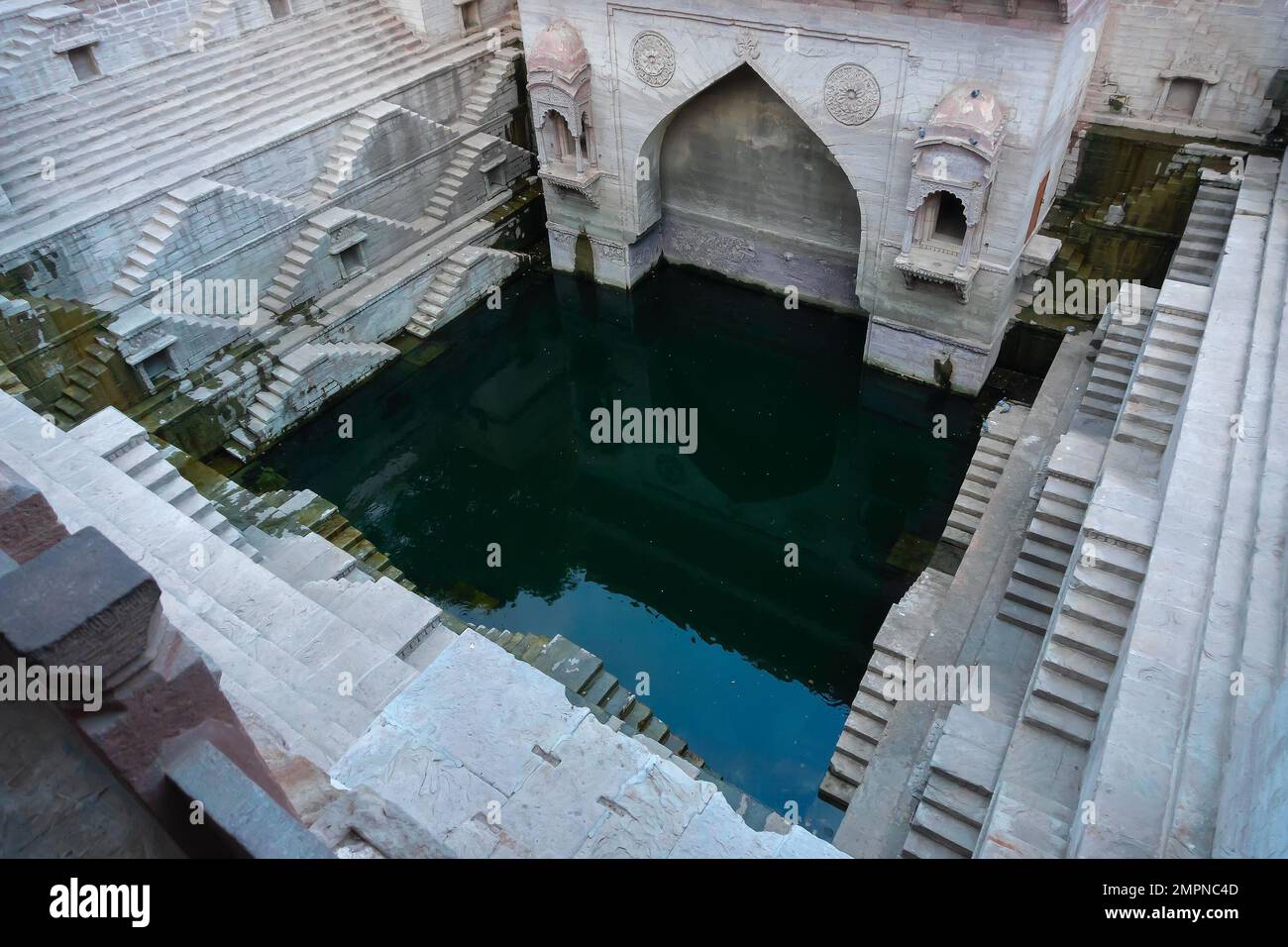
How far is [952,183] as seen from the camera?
10.0 meters

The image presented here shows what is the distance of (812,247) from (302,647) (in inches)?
402

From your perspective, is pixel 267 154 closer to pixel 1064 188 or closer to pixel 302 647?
pixel 302 647

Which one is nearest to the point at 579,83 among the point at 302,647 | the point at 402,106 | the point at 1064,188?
the point at 402,106

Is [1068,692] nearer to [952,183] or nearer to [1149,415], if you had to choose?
[1149,415]

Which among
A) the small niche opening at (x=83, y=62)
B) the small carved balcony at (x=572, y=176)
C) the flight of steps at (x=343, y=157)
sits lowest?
the small carved balcony at (x=572, y=176)

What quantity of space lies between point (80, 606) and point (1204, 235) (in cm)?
1269

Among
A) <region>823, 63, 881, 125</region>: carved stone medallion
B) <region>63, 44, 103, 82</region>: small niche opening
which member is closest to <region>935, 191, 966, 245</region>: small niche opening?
<region>823, 63, 881, 125</region>: carved stone medallion

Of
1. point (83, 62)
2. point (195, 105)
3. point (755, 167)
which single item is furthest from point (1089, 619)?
point (83, 62)

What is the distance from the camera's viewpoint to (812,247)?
1361 cm

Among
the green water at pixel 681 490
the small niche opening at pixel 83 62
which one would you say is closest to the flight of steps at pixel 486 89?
the green water at pixel 681 490

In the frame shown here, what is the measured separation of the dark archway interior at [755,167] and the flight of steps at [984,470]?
3788 mm

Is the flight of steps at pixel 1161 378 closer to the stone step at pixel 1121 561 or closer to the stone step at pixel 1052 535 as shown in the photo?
the stone step at pixel 1052 535

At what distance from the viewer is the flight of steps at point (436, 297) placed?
14.0m

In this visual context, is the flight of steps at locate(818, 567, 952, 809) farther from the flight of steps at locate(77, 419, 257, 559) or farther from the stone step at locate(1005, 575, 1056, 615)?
the flight of steps at locate(77, 419, 257, 559)
